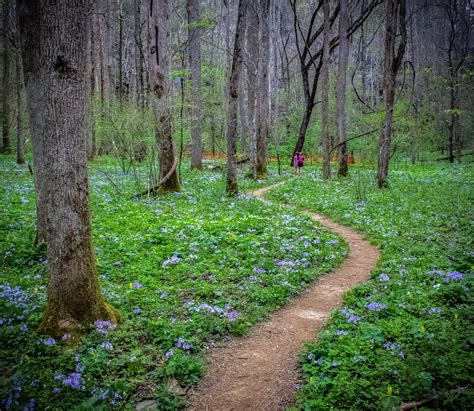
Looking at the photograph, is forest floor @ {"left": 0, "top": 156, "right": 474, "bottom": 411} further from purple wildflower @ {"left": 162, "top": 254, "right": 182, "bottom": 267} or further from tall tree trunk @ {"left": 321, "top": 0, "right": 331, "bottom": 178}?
tall tree trunk @ {"left": 321, "top": 0, "right": 331, "bottom": 178}

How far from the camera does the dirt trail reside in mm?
3619

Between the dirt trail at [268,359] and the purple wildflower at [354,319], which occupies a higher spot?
the purple wildflower at [354,319]

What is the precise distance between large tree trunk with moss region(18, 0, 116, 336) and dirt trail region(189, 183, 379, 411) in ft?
5.77

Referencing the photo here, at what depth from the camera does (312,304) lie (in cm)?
567

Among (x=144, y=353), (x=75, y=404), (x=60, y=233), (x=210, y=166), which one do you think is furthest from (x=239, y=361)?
(x=210, y=166)

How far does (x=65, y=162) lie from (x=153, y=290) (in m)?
2.61

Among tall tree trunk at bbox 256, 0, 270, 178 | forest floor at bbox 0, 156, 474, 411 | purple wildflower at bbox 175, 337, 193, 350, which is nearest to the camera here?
forest floor at bbox 0, 156, 474, 411

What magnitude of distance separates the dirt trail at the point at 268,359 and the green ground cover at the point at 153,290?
0.65ft

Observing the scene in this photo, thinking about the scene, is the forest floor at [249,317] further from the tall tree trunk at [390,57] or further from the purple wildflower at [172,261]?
the tall tree trunk at [390,57]

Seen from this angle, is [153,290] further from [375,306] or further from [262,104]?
[262,104]

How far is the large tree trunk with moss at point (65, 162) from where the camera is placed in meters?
3.84

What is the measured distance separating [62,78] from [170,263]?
3.87 m

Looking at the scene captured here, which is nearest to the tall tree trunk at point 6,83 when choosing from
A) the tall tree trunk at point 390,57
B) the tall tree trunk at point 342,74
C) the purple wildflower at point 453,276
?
the tall tree trunk at point 342,74

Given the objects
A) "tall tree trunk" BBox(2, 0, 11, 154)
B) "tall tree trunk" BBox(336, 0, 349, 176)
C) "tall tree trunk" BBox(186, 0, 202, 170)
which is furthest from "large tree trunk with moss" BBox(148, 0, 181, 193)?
"tall tree trunk" BBox(2, 0, 11, 154)
